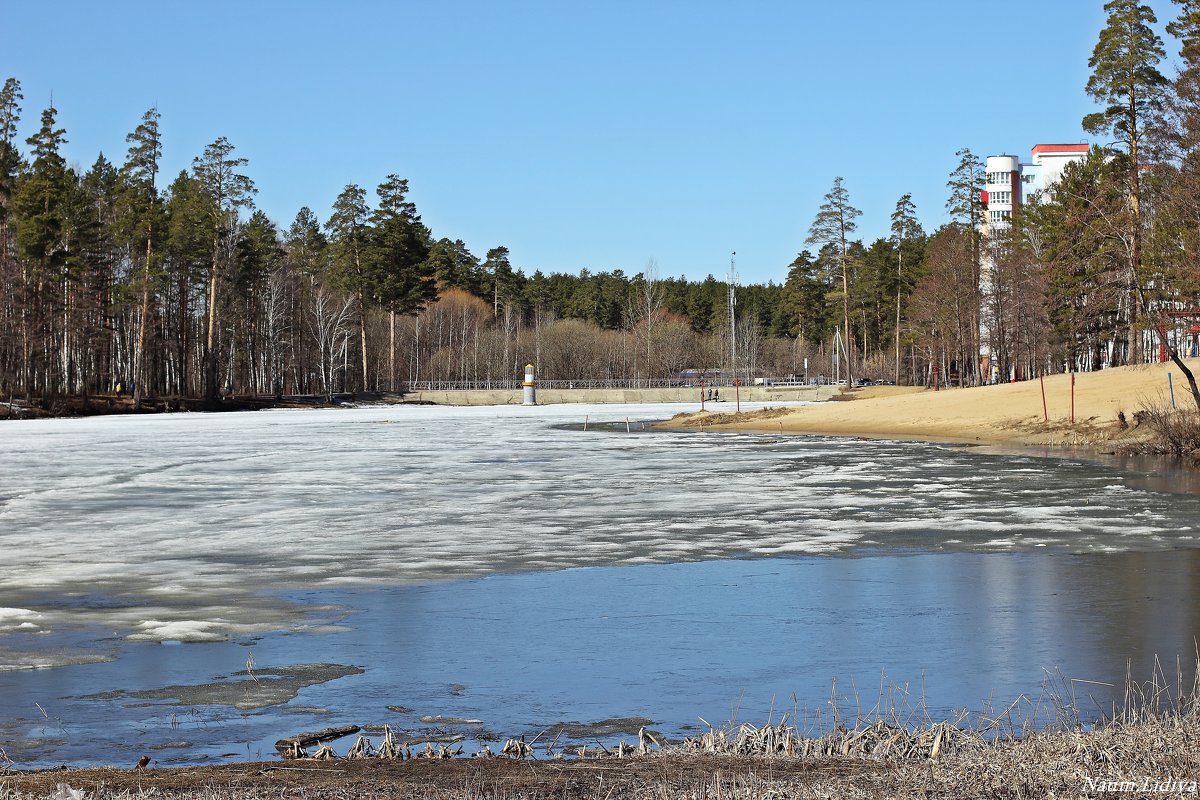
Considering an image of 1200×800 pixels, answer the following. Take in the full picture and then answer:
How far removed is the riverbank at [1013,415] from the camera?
3488 cm

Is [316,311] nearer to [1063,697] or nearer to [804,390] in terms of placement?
[804,390]

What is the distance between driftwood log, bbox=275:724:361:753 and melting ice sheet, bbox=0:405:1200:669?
294 cm

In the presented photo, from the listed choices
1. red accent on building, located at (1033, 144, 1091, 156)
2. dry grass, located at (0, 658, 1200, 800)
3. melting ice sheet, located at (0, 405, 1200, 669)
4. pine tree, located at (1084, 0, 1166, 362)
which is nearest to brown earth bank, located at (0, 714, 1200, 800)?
dry grass, located at (0, 658, 1200, 800)

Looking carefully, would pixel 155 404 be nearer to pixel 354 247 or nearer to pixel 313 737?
pixel 354 247

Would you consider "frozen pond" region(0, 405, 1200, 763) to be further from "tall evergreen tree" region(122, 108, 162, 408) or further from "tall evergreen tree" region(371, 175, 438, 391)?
"tall evergreen tree" region(371, 175, 438, 391)

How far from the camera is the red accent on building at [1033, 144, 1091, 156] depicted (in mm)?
147500

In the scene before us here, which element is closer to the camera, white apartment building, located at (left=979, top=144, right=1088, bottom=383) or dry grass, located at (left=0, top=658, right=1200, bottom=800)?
dry grass, located at (left=0, top=658, right=1200, bottom=800)

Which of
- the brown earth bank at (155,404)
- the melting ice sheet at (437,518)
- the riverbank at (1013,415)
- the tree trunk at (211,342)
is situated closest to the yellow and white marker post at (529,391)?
the brown earth bank at (155,404)

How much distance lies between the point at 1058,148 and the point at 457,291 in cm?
7452

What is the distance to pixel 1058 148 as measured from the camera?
492ft

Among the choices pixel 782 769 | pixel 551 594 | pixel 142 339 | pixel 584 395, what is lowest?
pixel 551 594

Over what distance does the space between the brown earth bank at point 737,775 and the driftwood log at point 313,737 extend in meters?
0.46

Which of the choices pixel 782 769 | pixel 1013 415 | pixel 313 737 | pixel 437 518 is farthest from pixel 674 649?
pixel 1013 415

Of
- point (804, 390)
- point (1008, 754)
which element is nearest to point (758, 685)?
point (1008, 754)
